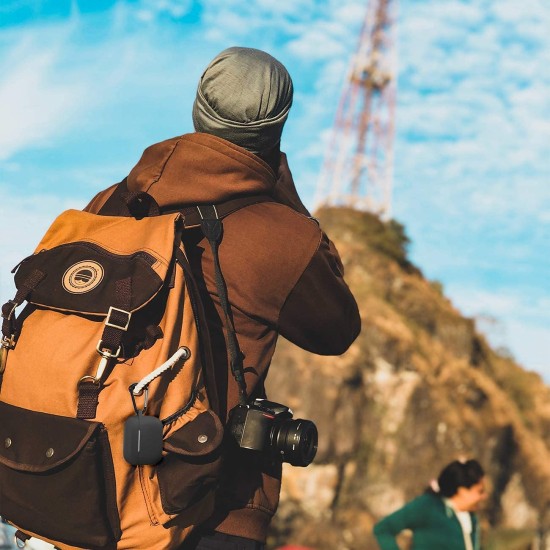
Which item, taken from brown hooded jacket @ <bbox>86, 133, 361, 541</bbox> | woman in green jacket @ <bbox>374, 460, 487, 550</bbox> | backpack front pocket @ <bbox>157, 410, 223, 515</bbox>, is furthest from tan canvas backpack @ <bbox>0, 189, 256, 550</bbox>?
woman in green jacket @ <bbox>374, 460, 487, 550</bbox>

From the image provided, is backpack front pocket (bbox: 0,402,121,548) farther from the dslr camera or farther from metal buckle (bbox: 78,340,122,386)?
the dslr camera

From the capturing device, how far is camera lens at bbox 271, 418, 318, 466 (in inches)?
85.4

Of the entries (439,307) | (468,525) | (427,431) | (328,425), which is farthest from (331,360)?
(468,525)

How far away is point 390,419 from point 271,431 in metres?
22.2

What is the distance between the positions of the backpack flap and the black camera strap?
102 millimetres

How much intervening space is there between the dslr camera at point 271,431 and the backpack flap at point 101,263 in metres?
0.42

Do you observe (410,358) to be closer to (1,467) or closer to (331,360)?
(331,360)

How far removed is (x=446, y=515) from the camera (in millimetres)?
4797

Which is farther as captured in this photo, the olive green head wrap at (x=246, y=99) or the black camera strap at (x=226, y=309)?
the olive green head wrap at (x=246, y=99)

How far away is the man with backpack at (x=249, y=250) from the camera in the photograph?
221 centimetres

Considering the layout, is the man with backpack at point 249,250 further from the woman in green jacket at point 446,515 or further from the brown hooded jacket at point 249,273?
the woman in green jacket at point 446,515

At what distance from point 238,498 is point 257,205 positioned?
0.80 metres

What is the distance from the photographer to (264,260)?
2221 mm

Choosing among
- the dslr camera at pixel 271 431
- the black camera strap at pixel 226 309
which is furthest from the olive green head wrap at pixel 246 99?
the dslr camera at pixel 271 431
